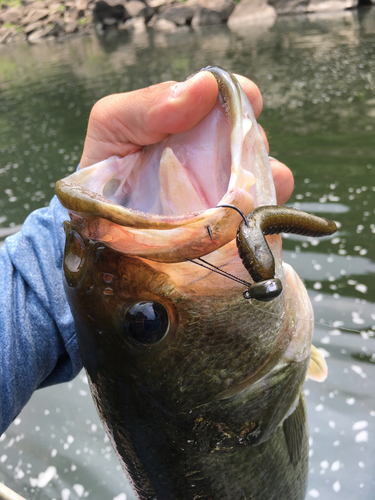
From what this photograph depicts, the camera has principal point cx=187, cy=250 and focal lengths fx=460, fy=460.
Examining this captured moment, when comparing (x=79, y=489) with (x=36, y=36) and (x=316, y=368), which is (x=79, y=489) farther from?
(x=36, y=36)

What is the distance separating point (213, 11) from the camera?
23.8m

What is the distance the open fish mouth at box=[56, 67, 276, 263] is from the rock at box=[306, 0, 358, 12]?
21.2 metres

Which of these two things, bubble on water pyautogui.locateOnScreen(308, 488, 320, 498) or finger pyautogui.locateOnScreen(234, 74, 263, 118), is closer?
finger pyautogui.locateOnScreen(234, 74, 263, 118)

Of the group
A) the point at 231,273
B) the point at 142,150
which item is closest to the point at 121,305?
the point at 231,273

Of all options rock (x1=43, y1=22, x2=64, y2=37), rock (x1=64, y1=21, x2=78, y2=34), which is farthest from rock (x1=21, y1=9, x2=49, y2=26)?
rock (x1=64, y1=21, x2=78, y2=34)

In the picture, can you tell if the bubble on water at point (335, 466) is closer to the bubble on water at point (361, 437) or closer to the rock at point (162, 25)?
the bubble on water at point (361, 437)

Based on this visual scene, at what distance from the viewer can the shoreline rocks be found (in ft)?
73.1

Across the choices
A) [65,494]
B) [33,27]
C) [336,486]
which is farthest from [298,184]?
[33,27]

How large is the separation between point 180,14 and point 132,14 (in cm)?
656

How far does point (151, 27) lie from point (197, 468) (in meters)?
31.1

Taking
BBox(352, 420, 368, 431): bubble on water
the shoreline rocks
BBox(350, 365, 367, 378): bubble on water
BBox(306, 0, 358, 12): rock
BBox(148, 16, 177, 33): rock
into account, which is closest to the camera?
BBox(352, 420, 368, 431): bubble on water

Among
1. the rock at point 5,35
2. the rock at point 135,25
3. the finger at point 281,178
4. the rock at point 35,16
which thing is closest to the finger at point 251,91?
the finger at point 281,178

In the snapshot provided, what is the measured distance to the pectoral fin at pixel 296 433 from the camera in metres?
1.67

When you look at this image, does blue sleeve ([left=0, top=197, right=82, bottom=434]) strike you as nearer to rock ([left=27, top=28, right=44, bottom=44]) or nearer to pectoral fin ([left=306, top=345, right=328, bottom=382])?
pectoral fin ([left=306, top=345, right=328, bottom=382])
